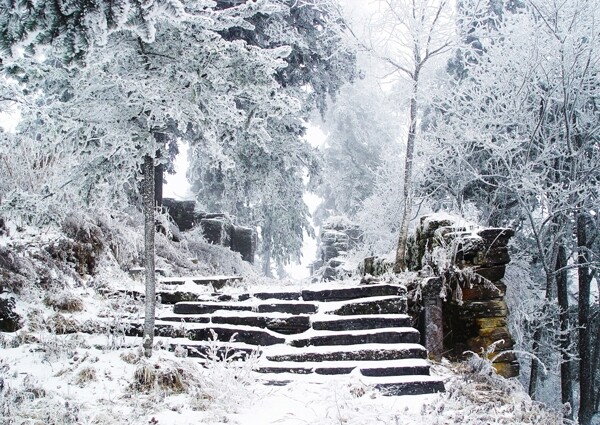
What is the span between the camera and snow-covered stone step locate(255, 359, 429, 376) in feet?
15.9

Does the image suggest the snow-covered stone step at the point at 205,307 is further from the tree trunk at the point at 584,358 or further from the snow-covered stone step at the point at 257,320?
the tree trunk at the point at 584,358

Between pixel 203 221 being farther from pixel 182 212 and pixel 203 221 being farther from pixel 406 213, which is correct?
pixel 406 213

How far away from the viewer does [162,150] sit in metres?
5.18

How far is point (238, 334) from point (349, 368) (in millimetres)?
1419

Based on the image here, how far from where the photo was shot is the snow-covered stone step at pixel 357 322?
18.7 ft

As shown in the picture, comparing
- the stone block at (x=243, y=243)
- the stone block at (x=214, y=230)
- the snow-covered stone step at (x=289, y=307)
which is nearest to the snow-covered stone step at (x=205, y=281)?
the snow-covered stone step at (x=289, y=307)

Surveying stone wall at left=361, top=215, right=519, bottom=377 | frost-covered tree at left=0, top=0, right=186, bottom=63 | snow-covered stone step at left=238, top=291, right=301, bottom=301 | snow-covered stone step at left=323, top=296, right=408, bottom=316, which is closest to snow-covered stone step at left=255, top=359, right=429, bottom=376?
snow-covered stone step at left=323, top=296, right=408, bottom=316

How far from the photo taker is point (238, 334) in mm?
5500

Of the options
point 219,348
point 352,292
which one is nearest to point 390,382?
point 352,292

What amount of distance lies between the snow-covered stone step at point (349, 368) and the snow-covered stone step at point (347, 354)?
124 mm

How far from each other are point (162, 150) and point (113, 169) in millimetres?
569

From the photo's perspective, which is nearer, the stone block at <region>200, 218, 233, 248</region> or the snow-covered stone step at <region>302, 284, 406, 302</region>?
the snow-covered stone step at <region>302, 284, 406, 302</region>

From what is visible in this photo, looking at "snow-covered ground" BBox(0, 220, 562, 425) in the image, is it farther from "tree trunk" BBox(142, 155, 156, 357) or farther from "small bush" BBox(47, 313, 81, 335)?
"tree trunk" BBox(142, 155, 156, 357)

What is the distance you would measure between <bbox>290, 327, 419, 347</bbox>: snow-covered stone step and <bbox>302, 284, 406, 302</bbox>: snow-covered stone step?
84cm
